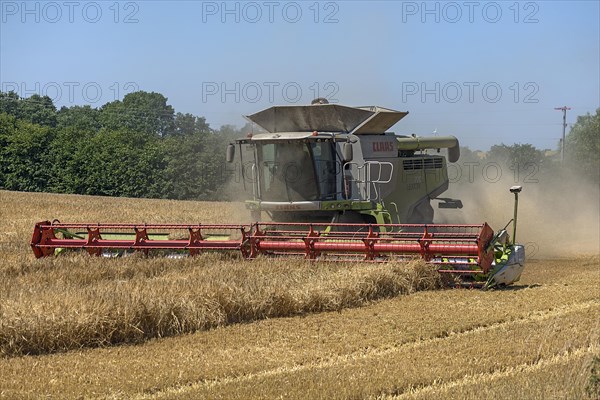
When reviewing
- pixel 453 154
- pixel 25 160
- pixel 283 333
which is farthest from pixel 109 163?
pixel 283 333

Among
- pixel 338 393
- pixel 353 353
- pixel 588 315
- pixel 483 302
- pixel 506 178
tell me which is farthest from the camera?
pixel 506 178

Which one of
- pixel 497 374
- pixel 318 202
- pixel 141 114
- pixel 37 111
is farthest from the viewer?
pixel 141 114

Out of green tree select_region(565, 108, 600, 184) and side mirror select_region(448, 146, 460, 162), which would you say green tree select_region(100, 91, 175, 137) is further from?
side mirror select_region(448, 146, 460, 162)

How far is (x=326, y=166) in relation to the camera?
1147 centimetres

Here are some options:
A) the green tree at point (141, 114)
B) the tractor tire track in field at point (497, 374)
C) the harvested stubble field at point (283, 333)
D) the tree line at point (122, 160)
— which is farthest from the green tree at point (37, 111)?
the tractor tire track in field at point (497, 374)

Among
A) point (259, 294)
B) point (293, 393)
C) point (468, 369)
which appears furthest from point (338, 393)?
point (259, 294)

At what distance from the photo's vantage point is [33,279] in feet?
31.0

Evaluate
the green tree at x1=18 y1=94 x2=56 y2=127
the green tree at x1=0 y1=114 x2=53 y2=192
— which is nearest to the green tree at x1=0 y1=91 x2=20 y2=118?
the green tree at x1=18 y1=94 x2=56 y2=127

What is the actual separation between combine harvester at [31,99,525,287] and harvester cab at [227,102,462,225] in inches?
0.6

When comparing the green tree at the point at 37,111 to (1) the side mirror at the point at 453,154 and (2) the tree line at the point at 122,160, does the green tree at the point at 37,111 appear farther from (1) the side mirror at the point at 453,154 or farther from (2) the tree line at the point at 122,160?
(1) the side mirror at the point at 453,154

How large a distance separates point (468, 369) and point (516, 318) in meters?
2.31

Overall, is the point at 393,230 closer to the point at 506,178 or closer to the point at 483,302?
the point at 483,302

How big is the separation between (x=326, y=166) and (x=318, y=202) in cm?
55

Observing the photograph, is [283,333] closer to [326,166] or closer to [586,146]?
[326,166]
